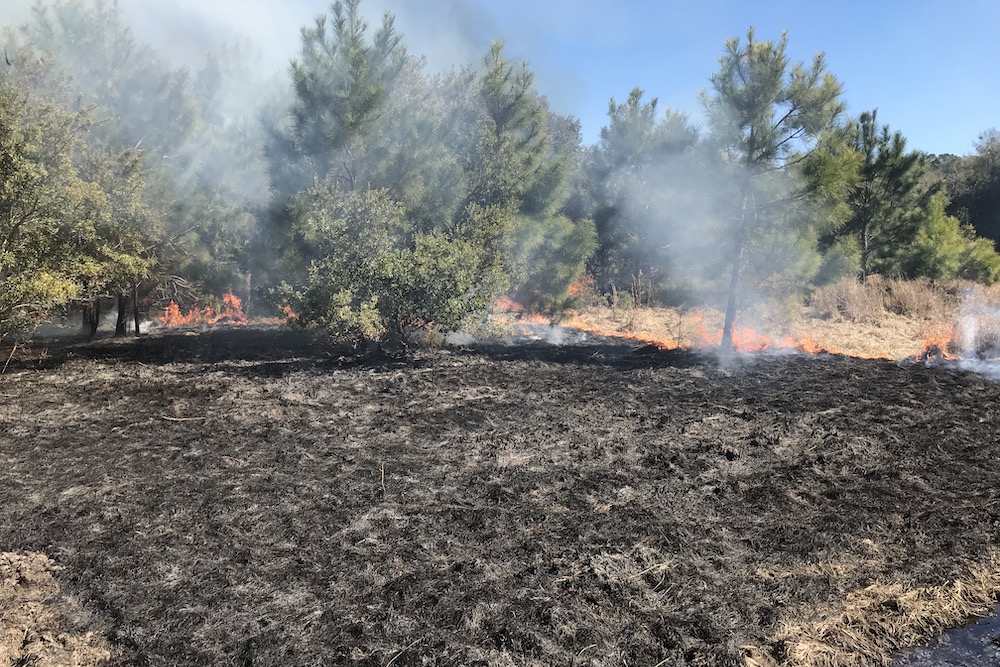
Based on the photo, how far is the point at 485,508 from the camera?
482 centimetres

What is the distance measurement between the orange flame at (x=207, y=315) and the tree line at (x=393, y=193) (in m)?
0.41

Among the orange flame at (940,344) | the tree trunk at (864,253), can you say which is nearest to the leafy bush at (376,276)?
the orange flame at (940,344)

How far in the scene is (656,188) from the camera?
640 inches

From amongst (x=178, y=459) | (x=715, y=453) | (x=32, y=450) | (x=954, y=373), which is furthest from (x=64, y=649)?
(x=954, y=373)

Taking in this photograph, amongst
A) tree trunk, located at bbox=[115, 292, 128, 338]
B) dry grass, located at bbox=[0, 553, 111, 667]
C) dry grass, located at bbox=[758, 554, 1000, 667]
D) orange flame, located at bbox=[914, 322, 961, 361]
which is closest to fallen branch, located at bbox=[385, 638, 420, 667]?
dry grass, located at bbox=[0, 553, 111, 667]

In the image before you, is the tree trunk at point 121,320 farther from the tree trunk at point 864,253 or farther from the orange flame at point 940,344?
the tree trunk at point 864,253

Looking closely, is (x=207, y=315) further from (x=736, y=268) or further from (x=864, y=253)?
(x=864, y=253)

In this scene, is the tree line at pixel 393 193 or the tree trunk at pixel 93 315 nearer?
the tree line at pixel 393 193

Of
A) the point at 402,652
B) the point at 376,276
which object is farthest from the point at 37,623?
the point at 376,276

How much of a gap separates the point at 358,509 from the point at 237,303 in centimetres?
1431

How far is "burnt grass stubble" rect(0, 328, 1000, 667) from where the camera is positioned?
3.31 metres

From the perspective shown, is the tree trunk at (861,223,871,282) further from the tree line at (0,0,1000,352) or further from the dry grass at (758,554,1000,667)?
the dry grass at (758,554,1000,667)

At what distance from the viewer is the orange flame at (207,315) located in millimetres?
16375

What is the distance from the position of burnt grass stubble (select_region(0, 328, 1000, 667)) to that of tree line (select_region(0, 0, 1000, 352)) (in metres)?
2.53
